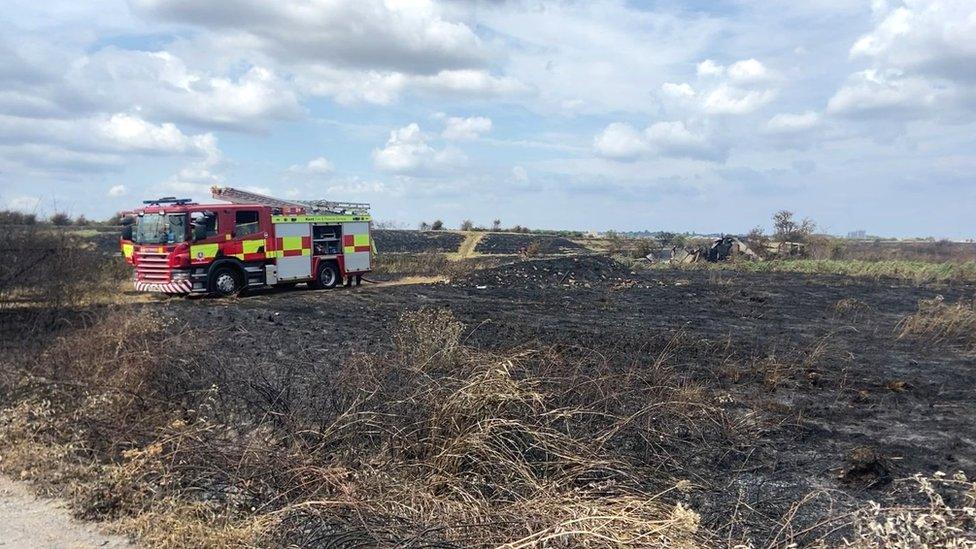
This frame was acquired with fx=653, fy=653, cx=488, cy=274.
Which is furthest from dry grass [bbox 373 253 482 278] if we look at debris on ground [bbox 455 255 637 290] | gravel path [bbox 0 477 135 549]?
gravel path [bbox 0 477 135 549]

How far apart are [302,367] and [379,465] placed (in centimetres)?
343

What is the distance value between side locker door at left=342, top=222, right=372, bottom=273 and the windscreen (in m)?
5.41

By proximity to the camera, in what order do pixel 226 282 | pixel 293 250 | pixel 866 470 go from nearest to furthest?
pixel 866 470 < pixel 226 282 < pixel 293 250

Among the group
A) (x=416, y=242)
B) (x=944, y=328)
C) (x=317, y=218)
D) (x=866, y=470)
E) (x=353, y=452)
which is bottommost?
(x=866, y=470)

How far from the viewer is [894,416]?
7914mm

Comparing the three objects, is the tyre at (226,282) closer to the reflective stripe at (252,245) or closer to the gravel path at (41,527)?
the reflective stripe at (252,245)

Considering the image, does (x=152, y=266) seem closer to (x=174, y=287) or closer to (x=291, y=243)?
(x=174, y=287)

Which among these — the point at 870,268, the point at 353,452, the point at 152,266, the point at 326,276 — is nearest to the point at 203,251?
the point at 152,266

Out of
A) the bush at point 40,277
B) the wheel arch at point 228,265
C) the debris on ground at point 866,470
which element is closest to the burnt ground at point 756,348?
the debris on ground at point 866,470

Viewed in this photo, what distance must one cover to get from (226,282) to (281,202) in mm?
3712

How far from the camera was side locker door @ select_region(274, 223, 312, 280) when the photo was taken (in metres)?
19.1

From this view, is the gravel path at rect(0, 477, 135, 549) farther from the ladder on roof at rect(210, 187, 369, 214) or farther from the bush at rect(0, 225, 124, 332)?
the ladder on roof at rect(210, 187, 369, 214)

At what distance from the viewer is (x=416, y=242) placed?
52125mm

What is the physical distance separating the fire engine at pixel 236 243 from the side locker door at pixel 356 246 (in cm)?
3
